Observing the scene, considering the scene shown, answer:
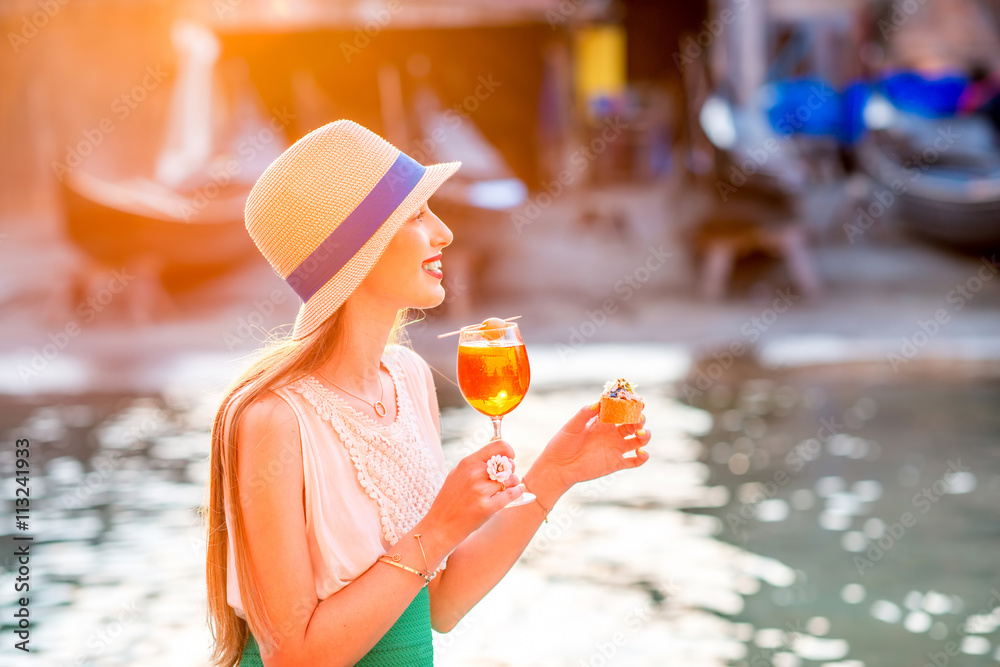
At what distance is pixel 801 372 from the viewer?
916 centimetres

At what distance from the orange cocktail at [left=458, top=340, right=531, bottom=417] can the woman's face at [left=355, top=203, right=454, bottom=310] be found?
5.2 inches

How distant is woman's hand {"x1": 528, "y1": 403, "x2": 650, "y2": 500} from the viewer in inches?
75.8

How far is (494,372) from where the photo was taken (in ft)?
6.40

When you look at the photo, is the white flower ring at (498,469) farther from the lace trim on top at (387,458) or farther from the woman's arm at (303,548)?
the lace trim on top at (387,458)

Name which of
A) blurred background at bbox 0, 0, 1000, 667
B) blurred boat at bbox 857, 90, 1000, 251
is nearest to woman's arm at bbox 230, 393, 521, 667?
blurred background at bbox 0, 0, 1000, 667

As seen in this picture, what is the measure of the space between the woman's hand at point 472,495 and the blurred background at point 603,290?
477 millimetres

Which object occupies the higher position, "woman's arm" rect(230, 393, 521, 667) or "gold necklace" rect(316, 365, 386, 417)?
"gold necklace" rect(316, 365, 386, 417)

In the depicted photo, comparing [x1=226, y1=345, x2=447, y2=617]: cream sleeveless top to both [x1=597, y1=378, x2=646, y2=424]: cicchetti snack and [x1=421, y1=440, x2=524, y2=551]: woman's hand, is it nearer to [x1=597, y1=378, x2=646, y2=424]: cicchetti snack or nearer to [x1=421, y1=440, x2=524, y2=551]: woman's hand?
[x1=421, y1=440, x2=524, y2=551]: woman's hand

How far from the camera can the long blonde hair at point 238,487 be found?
5.76 ft

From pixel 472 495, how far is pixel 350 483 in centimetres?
26

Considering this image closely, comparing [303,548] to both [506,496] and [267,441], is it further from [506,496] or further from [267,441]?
[506,496]

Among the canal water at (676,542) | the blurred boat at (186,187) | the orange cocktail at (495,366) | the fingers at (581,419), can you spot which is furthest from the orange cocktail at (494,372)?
the blurred boat at (186,187)

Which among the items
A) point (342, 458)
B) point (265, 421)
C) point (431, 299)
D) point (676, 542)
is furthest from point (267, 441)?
point (676, 542)

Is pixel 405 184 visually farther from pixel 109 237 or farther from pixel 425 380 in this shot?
pixel 109 237
